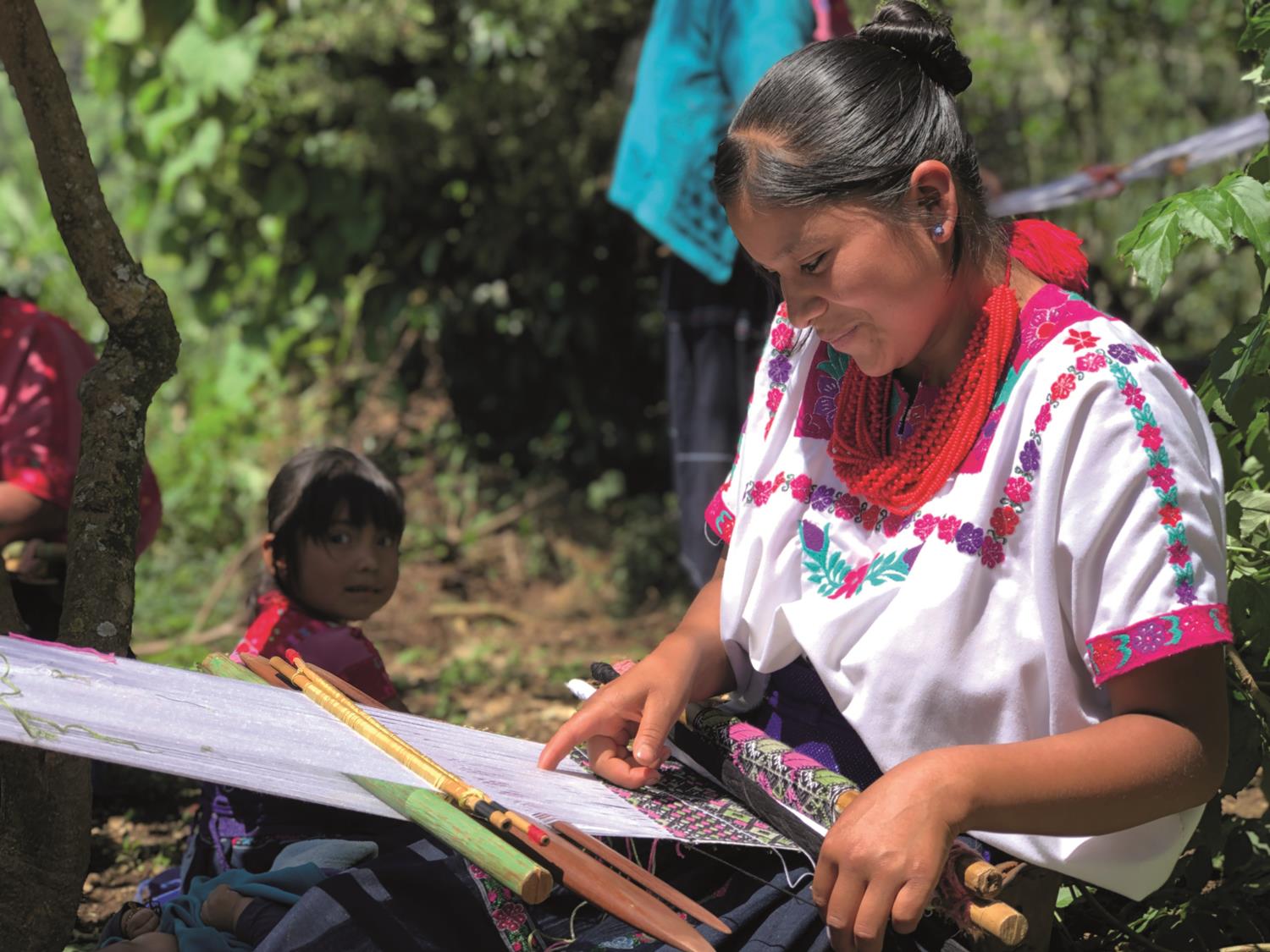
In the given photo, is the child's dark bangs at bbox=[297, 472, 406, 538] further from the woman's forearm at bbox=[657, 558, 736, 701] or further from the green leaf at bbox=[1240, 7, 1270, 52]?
the green leaf at bbox=[1240, 7, 1270, 52]

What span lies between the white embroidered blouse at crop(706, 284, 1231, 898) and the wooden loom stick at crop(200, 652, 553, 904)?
0.50m

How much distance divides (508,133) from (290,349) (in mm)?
1473

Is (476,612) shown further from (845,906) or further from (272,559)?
(845,906)

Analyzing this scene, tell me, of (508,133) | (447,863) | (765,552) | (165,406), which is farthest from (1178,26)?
(447,863)

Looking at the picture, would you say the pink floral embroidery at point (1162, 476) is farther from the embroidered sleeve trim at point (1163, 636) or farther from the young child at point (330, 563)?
the young child at point (330, 563)

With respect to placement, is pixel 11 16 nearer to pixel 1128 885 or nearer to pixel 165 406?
pixel 1128 885

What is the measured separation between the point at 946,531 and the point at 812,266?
37 cm

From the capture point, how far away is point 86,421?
79.4 inches

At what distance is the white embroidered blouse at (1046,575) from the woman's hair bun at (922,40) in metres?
0.31

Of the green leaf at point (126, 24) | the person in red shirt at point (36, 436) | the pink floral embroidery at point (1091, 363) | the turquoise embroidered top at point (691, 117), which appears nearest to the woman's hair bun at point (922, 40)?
the pink floral embroidery at point (1091, 363)

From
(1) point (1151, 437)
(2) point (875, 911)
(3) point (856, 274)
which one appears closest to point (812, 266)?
(3) point (856, 274)

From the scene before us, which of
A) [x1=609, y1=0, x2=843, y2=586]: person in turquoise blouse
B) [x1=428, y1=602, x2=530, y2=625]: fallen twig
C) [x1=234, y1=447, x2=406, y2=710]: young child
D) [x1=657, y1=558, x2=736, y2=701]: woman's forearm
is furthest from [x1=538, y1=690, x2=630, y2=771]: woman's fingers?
[x1=428, y1=602, x2=530, y2=625]: fallen twig

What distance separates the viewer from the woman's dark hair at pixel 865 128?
1.66m

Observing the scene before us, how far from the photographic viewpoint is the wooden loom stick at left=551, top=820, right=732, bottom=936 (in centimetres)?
151
